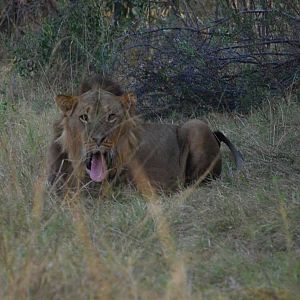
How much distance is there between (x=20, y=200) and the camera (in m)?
5.09

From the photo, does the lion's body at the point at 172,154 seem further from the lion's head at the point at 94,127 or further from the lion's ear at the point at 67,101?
the lion's ear at the point at 67,101

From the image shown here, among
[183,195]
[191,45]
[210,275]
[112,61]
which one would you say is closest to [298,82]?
[191,45]

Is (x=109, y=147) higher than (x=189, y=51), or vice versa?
(x=189, y=51)

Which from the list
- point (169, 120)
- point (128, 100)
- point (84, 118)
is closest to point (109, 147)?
point (84, 118)

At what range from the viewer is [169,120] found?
8625 mm

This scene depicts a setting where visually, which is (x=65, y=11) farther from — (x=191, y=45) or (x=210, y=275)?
(x=210, y=275)

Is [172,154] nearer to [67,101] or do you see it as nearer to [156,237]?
[67,101]

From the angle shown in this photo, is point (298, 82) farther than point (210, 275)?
Yes

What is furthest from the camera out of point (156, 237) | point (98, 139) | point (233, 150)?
point (233, 150)

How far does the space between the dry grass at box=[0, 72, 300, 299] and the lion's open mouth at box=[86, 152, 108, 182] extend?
0.15 m

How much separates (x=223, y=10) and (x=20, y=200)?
188 inches

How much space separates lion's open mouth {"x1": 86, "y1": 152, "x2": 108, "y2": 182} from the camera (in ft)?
19.4

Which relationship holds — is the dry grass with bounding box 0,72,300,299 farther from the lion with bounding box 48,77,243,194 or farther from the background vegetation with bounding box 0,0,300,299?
the lion with bounding box 48,77,243,194

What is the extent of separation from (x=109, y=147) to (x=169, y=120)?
2.78m
